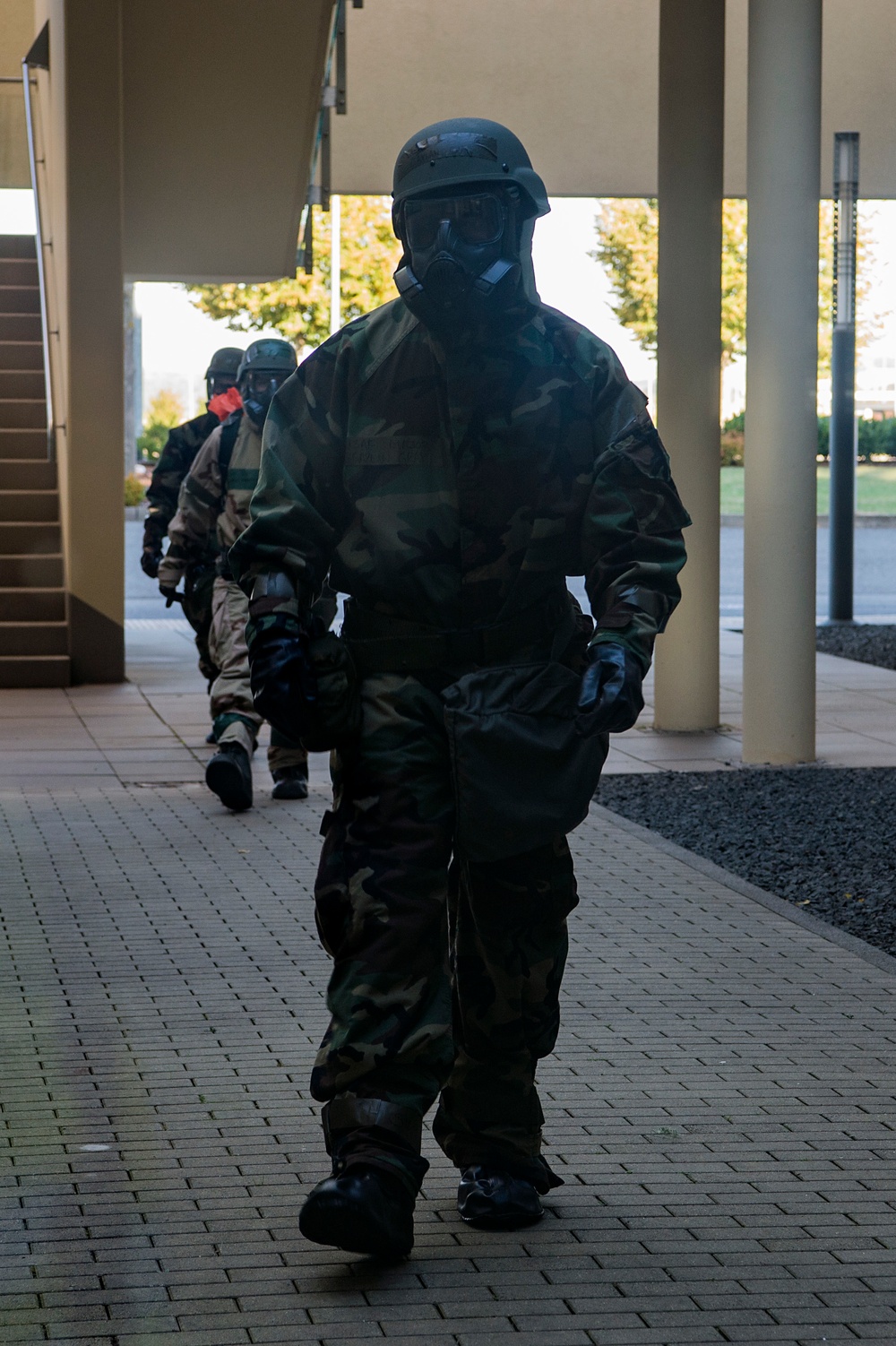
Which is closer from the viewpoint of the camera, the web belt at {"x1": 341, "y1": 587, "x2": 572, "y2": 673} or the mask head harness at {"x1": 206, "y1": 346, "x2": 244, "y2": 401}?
the web belt at {"x1": 341, "y1": 587, "x2": 572, "y2": 673}

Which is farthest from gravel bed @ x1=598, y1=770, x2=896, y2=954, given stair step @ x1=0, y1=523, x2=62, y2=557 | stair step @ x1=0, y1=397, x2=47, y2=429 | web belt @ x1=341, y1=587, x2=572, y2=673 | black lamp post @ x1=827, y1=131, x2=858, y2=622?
A: black lamp post @ x1=827, y1=131, x2=858, y2=622

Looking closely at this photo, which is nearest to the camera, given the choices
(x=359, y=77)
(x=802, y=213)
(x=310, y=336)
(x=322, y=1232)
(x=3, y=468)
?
(x=322, y=1232)

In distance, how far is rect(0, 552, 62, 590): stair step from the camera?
13258 mm

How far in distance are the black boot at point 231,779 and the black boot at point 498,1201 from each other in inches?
177

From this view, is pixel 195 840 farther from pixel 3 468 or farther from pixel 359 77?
pixel 359 77

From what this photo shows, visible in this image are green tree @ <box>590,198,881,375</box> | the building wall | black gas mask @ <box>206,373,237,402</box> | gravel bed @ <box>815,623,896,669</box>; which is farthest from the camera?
green tree @ <box>590,198,881,375</box>

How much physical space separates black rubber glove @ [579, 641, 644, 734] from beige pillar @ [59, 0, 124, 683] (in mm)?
9628

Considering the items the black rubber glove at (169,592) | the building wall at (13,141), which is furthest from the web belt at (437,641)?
the building wall at (13,141)

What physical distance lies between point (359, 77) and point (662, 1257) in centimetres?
1509

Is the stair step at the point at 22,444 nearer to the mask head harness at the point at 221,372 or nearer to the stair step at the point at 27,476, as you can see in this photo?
the stair step at the point at 27,476

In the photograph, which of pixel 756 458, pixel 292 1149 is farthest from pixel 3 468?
pixel 292 1149

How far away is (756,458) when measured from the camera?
9055 millimetres

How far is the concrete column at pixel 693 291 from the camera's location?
1027cm

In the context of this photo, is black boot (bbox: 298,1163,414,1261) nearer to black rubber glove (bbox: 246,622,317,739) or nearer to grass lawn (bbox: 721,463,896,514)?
black rubber glove (bbox: 246,622,317,739)
